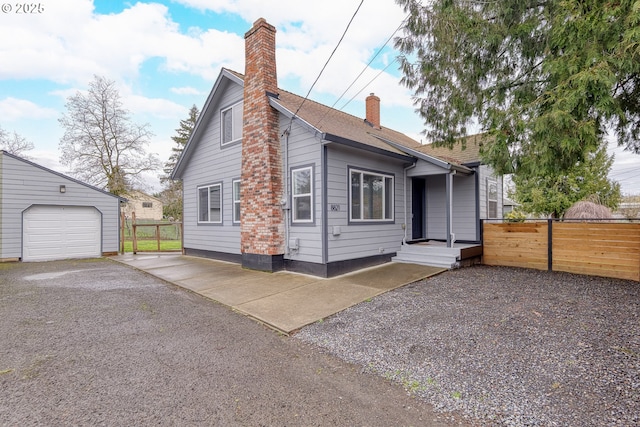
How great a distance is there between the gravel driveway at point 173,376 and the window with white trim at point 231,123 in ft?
19.9

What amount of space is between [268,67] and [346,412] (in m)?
8.08

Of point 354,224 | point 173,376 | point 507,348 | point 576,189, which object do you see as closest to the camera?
point 173,376

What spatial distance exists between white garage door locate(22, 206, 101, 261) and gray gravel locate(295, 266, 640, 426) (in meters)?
12.1

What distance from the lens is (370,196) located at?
8.38 m

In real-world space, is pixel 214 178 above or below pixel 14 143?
below

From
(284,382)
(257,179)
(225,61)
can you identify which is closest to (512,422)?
(284,382)

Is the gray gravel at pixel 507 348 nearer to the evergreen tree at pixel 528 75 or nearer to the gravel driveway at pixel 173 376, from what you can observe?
the gravel driveway at pixel 173 376

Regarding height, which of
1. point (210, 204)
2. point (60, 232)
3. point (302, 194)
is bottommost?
point (60, 232)

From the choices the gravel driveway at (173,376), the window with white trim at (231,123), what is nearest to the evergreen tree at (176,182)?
the window with white trim at (231,123)

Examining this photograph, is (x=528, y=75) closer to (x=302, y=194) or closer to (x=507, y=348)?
(x=507, y=348)

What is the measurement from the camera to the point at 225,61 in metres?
10.6

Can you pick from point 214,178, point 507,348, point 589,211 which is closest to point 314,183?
point 214,178

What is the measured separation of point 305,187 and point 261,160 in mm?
1470

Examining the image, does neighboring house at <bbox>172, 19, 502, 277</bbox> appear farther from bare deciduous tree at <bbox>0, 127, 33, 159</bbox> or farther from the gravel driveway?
bare deciduous tree at <bbox>0, 127, 33, 159</bbox>
